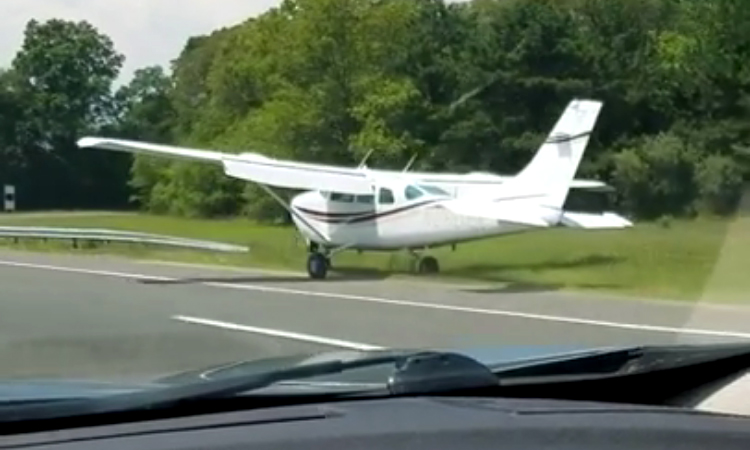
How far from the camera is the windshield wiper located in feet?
7.81

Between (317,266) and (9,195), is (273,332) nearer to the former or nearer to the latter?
(9,195)

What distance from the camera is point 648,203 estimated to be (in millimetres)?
14070

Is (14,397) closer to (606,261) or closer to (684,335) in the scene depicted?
(684,335)

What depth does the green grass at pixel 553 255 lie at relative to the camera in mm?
Result: 13625

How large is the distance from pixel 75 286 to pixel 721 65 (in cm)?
705

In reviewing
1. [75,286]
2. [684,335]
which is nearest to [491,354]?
[684,335]

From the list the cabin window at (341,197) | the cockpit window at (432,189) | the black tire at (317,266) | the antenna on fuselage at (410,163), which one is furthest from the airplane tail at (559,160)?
the cabin window at (341,197)

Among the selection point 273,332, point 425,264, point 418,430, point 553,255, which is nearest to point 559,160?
point 553,255

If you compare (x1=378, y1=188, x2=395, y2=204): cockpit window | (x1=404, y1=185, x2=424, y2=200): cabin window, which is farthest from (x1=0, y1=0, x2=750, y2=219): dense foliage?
(x1=378, y1=188, x2=395, y2=204): cockpit window

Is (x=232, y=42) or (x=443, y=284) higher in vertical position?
(x=232, y=42)

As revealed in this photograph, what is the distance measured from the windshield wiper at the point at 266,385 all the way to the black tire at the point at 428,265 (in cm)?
1763

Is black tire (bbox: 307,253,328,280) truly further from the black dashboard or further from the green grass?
the black dashboard

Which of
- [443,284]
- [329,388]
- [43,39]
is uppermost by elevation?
[43,39]

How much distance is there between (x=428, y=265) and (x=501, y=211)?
4.06ft
